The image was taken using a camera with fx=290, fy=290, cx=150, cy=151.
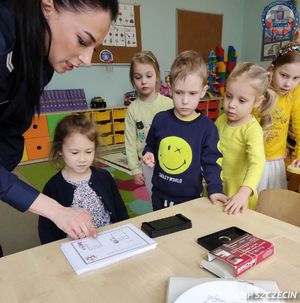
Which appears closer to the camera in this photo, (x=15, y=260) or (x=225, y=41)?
(x=15, y=260)

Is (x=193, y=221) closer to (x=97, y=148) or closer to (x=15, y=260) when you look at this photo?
(x=15, y=260)

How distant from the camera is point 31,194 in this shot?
0.73 m

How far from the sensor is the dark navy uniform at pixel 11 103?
2.04 feet

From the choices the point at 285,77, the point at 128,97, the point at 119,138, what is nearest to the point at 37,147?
the point at 119,138

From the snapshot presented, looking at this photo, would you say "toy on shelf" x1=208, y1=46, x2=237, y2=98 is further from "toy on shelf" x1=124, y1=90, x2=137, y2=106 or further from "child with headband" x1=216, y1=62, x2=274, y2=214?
"child with headband" x1=216, y1=62, x2=274, y2=214

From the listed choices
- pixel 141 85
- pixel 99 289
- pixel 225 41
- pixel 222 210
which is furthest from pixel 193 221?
pixel 225 41

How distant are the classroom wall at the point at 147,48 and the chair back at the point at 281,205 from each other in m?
3.43

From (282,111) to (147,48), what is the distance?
3.24 metres

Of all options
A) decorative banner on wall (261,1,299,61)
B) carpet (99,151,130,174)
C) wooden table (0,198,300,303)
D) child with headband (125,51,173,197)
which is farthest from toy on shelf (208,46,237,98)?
wooden table (0,198,300,303)

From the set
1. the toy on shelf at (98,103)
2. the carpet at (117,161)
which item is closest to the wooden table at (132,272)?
the carpet at (117,161)

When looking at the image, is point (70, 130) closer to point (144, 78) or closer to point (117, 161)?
point (144, 78)

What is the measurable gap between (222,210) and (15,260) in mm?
601

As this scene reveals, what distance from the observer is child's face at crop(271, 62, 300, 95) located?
1.55 m

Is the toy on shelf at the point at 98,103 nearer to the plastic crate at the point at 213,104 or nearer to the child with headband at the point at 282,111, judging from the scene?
the plastic crate at the point at 213,104
